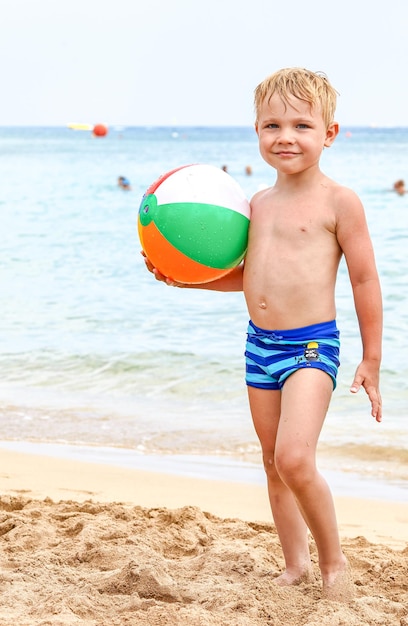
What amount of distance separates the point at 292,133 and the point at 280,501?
1.38m

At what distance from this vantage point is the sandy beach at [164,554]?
128 inches

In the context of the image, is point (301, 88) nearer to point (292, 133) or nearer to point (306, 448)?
point (292, 133)

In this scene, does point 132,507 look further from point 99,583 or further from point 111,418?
point 111,418

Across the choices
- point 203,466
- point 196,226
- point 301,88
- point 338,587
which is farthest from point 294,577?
point 203,466

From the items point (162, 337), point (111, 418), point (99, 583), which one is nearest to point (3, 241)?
point (162, 337)

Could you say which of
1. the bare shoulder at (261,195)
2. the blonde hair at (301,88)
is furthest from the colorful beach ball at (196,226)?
the blonde hair at (301,88)

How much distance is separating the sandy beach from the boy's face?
158cm

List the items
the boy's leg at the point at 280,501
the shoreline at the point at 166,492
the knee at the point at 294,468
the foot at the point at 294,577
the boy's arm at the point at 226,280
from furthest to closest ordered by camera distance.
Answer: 1. the shoreline at the point at 166,492
2. the boy's arm at the point at 226,280
3. the foot at the point at 294,577
4. the boy's leg at the point at 280,501
5. the knee at the point at 294,468

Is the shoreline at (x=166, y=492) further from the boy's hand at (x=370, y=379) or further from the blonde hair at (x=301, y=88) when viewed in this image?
the blonde hair at (x=301, y=88)

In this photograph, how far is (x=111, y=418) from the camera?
7059 mm

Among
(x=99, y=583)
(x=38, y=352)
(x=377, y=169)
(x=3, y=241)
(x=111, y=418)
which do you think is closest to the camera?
(x=99, y=583)

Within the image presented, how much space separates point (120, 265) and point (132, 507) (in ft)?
33.7

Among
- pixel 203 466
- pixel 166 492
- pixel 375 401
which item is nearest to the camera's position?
pixel 375 401

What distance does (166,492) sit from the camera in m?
5.27
